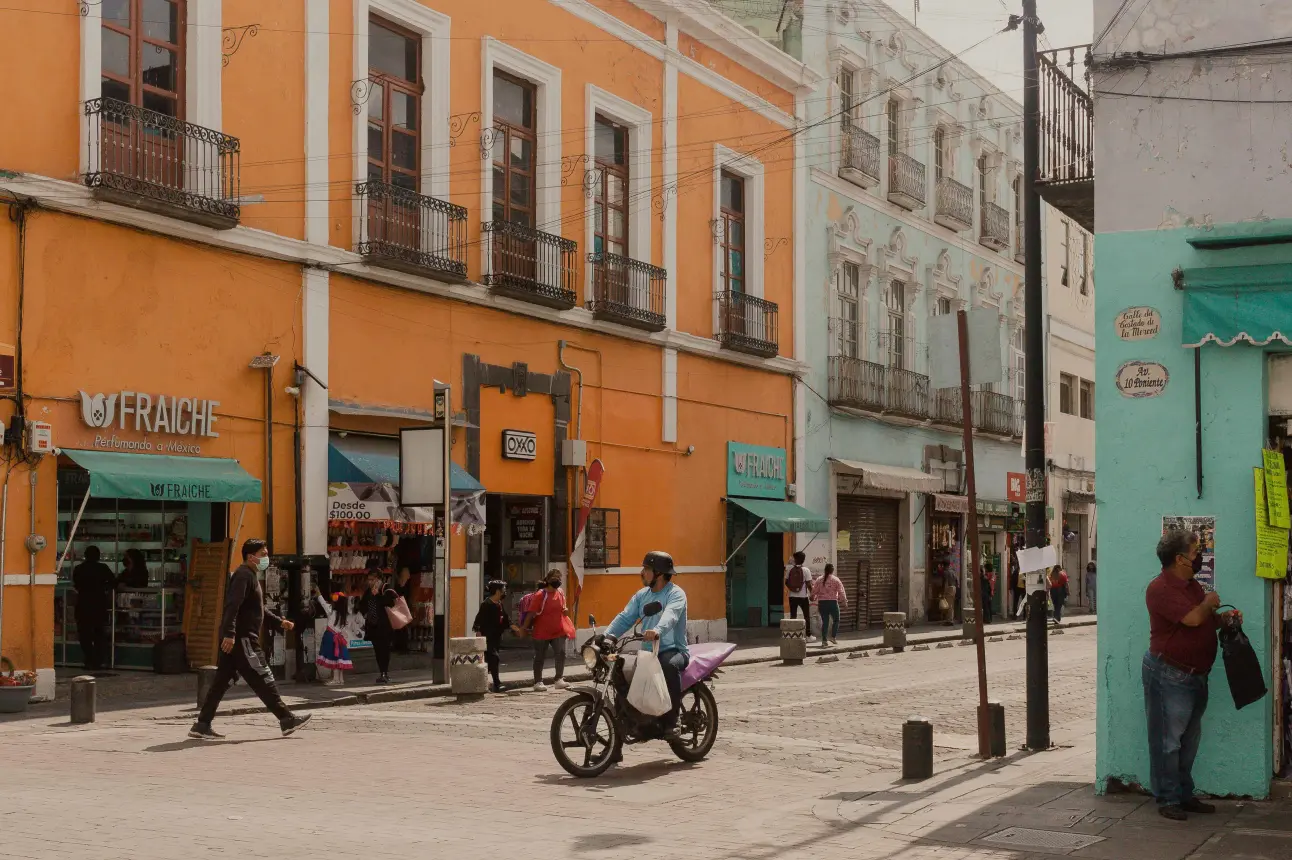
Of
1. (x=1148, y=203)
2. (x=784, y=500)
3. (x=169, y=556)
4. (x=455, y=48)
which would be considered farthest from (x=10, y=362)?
(x=784, y=500)

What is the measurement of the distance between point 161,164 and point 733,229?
1397cm

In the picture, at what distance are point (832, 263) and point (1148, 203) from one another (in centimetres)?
2279

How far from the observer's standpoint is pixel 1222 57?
10102 millimetres

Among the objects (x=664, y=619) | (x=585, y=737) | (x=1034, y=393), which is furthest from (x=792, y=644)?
(x=585, y=737)

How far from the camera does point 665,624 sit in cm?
1166

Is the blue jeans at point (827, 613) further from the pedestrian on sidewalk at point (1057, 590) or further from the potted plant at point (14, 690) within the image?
the potted plant at point (14, 690)

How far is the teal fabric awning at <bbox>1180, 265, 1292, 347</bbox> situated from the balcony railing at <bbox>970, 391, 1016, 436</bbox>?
28408mm

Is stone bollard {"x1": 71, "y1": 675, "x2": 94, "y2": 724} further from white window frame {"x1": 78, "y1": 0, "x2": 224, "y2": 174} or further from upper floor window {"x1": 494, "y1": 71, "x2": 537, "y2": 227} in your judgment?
upper floor window {"x1": 494, "y1": 71, "x2": 537, "y2": 227}

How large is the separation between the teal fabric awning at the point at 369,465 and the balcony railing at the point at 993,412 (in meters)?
19.2

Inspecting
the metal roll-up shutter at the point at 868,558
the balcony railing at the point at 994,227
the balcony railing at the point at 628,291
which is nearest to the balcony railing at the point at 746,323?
the balcony railing at the point at 628,291

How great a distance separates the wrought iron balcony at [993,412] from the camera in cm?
3912

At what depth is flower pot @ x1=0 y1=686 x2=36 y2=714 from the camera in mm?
15477

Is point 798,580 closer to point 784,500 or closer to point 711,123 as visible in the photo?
point 784,500

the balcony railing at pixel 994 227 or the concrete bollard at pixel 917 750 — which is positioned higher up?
the balcony railing at pixel 994 227
